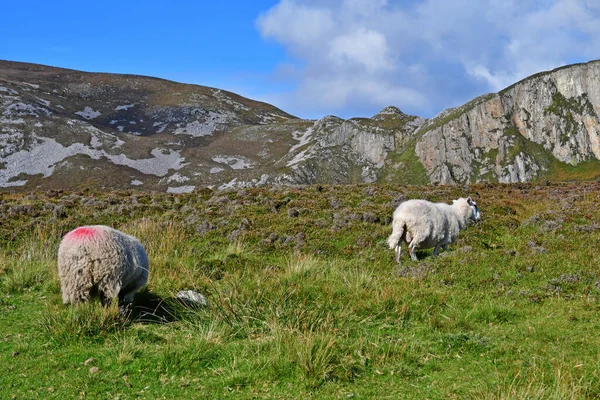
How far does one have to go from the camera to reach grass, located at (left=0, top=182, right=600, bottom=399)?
623cm

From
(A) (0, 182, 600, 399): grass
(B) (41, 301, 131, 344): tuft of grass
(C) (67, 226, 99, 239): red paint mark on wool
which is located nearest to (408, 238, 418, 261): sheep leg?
(A) (0, 182, 600, 399): grass

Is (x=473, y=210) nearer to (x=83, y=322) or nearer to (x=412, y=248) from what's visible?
(x=412, y=248)

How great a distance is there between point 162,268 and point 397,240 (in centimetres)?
718

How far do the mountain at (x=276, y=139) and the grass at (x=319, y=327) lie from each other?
9135 cm

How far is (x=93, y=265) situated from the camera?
8391 mm

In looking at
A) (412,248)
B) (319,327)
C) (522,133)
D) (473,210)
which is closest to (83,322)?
(319,327)

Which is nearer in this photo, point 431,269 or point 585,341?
point 585,341

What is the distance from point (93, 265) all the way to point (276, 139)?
143288 millimetres

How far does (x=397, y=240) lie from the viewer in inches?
581

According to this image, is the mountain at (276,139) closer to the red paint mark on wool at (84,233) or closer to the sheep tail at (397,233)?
the sheep tail at (397,233)

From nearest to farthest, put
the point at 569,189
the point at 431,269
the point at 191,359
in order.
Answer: the point at 191,359 < the point at 431,269 < the point at 569,189

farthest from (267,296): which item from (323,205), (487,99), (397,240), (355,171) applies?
(487,99)

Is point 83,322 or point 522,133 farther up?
point 522,133

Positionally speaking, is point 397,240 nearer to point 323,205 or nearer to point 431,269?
point 431,269
